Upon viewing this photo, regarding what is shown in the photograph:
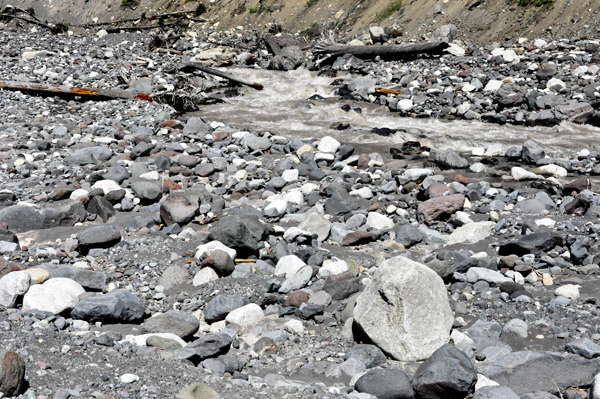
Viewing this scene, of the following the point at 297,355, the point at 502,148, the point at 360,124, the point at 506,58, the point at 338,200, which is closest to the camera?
the point at 297,355

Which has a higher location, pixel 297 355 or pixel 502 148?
pixel 297 355

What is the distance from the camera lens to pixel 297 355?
135 inches

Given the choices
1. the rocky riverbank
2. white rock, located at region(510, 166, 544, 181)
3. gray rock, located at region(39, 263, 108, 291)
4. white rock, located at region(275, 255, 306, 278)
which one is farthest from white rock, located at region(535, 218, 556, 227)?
gray rock, located at region(39, 263, 108, 291)

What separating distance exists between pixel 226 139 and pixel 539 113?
222 inches

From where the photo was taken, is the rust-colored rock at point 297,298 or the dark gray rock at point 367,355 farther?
the rust-colored rock at point 297,298

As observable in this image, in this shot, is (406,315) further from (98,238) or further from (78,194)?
(78,194)

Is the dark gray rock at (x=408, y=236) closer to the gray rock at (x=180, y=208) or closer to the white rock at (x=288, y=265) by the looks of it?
the white rock at (x=288, y=265)

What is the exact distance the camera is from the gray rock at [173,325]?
3.61 meters

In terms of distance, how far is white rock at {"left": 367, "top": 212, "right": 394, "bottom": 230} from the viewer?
560cm

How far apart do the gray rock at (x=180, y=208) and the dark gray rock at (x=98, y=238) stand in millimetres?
590

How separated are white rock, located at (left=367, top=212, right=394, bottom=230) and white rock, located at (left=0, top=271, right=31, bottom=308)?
10.6ft

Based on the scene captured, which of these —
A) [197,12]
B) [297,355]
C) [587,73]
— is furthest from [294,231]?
[197,12]

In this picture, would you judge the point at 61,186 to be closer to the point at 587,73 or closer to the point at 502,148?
the point at 502,148

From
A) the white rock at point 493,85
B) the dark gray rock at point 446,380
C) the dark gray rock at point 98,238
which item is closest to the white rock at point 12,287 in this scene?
the dark gray rock at point 98,238
